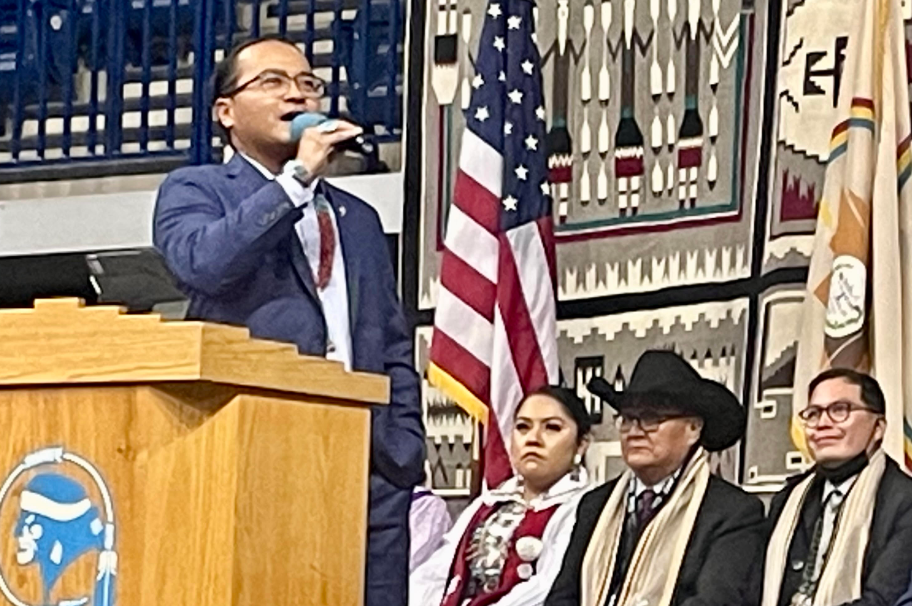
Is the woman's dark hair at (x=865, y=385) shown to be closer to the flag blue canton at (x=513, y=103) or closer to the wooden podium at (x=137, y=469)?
the flag blue canton at (x=513, y=103)

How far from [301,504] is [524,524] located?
117 inches

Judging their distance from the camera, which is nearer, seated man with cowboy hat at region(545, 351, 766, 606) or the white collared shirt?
the white collared shirt

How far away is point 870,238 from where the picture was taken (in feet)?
17.6

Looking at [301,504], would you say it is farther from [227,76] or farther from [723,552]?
[723,552]

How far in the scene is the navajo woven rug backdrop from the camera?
236 inches

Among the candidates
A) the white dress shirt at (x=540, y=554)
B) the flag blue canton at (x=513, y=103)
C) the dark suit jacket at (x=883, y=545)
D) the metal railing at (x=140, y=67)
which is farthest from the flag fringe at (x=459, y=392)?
the metal railing at (x=140, y=67)

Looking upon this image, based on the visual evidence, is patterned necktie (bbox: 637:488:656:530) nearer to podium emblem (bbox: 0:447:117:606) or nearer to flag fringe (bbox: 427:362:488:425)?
flag fringe (bbox: 427:362:488:425)

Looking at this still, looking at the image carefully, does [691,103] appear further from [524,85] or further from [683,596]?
[683,596]

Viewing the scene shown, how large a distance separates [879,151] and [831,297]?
1.31 feet

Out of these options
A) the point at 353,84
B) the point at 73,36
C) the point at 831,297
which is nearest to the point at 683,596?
the point at 831,297

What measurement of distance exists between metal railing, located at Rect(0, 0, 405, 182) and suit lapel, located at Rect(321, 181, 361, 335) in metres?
4.18

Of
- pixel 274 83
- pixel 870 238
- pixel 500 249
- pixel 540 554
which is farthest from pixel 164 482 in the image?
pixel 500 249

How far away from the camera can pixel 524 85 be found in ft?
20.1

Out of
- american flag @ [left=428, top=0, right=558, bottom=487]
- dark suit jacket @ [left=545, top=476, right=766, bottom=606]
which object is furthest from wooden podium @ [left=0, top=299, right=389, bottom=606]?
american flag @ [left=428, top=0, right=558, bottom=487]
